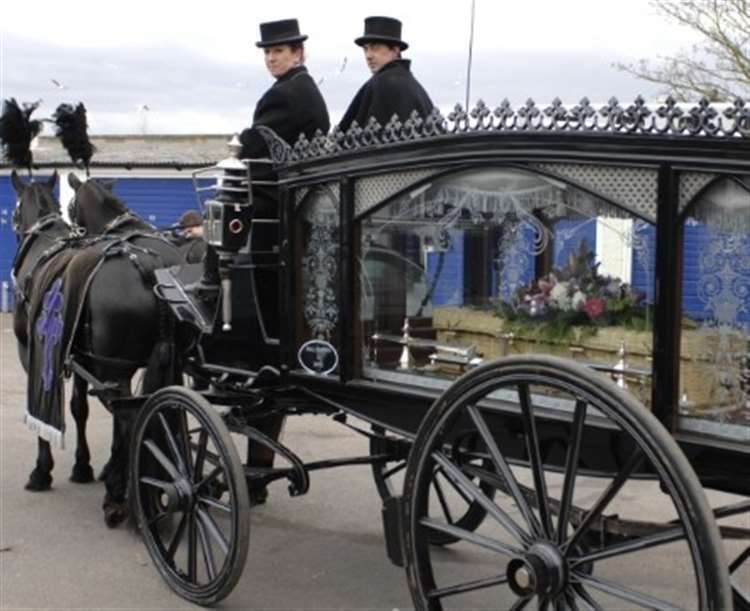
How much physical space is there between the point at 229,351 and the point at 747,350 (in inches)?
107

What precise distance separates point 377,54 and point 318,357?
5.19 feet

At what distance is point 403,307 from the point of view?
14.4 feet

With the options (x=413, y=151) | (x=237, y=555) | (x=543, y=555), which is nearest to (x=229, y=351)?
(x=237, y=555)

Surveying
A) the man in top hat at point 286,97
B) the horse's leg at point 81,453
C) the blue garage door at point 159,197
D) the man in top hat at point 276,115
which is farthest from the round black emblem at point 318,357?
the blue garage door at point 159,197

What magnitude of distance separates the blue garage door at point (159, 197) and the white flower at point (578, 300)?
15785 mm

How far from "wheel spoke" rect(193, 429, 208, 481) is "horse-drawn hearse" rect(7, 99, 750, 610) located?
0.01 metres

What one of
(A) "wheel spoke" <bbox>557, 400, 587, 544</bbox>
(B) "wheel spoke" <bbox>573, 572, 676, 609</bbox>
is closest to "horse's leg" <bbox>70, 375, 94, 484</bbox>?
(A) "wheel spoke" <bbox>557, 400, 587, 544</bbox>

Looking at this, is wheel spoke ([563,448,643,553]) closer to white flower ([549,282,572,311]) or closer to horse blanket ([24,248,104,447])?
white flower ([549,282,572,311])

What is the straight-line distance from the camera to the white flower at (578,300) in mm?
3750

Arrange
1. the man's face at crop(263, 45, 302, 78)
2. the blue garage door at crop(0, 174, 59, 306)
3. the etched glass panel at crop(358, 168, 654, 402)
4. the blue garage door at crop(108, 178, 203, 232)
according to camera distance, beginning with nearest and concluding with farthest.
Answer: the etched glass panel at crop(358, 168, 654, 402) < the man's face at crop(263, 45, 302, 78) < the blue garage door at crop(108, 178, 203, 232) < the blue garage door at crop(0, 174, 59, 306)

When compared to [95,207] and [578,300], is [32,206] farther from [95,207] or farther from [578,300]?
[578,300]

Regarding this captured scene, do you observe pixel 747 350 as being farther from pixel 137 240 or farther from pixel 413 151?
pixel 137 240

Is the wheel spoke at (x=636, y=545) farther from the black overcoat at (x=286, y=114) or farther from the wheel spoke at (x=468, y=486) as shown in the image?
the black overcoat at (x=286, y=114)

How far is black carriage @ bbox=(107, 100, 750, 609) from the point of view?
3246 mm
